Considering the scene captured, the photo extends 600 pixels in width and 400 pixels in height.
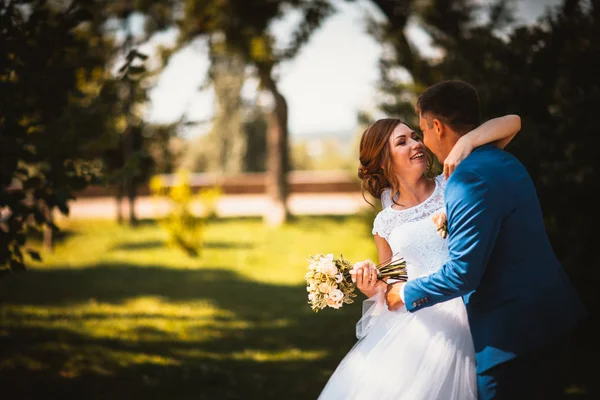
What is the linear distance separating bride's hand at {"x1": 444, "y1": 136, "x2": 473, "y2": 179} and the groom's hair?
0.37ft

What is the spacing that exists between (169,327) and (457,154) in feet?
21.7

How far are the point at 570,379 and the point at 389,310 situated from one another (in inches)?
148

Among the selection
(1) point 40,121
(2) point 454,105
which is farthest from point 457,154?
(1) point 40,121

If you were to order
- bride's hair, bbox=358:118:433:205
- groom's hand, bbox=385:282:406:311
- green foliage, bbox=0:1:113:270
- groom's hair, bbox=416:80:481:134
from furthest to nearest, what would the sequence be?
green foliage, bbox=0:1:113:270, bride's hair, bbox=358:118:433:205, groom's hand, bbox=385:282:406:311, groom's hair, bbox=416:80:481:134

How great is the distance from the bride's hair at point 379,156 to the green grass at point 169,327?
9.49 ft

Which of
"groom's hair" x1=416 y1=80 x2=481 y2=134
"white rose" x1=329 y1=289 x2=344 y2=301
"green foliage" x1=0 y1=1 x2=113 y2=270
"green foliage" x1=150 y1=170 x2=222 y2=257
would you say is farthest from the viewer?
"green foliage" x1=150 y1=170 x2=222 y2=257

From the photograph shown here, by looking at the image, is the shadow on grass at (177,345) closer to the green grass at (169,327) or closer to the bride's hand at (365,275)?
the green grass at (169,327)

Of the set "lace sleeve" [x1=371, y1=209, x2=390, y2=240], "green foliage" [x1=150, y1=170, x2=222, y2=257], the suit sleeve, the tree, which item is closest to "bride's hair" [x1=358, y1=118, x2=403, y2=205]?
"lace sleeve" [x1=371, y1=209, x2=390, y2=240]

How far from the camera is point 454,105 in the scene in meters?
2.60

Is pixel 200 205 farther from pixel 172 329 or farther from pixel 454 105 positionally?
pixel 454 105

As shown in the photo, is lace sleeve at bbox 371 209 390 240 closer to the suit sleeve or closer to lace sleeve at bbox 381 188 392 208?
lace sleeve at bbox 381 188 392 208

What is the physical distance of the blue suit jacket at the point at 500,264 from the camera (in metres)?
2.35

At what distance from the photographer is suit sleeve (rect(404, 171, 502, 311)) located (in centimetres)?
233

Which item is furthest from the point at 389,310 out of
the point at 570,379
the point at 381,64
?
the point at 381,64
